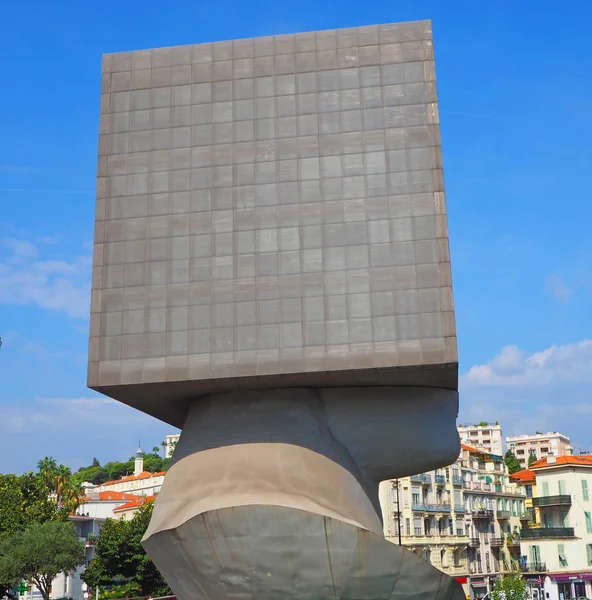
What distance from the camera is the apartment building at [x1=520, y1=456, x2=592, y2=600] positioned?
7294 centimetres

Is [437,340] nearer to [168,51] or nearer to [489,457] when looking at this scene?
[168,51]

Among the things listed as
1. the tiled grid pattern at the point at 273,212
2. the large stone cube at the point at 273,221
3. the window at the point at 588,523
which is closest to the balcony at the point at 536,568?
the window at the point at 588,523

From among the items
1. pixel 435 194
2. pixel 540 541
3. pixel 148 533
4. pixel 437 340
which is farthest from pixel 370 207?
pixel 540 541

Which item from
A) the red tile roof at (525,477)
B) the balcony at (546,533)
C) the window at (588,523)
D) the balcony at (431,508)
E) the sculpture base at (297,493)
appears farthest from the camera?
the red tile roof at (525,477)

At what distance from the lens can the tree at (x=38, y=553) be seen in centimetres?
5472

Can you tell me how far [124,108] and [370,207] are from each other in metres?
9.75

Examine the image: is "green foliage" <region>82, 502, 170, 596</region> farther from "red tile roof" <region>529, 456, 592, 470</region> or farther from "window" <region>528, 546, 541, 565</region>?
"red tile roof" <region>529, 456, 592, 470</region>

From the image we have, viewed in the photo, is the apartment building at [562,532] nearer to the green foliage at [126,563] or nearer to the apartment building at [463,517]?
the apartment building at [463,517]

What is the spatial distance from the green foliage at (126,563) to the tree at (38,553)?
4.39m

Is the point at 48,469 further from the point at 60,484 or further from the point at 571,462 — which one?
the point at 571,462

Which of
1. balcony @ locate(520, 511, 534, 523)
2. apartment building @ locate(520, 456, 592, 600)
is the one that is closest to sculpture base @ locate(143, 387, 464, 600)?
apartment building @ locate(520, 456, 592, 600)

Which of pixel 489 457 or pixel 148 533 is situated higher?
pixel 489 457

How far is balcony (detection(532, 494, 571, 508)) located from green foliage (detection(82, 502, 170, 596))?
122 feet

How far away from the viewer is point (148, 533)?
25375 millimetres
